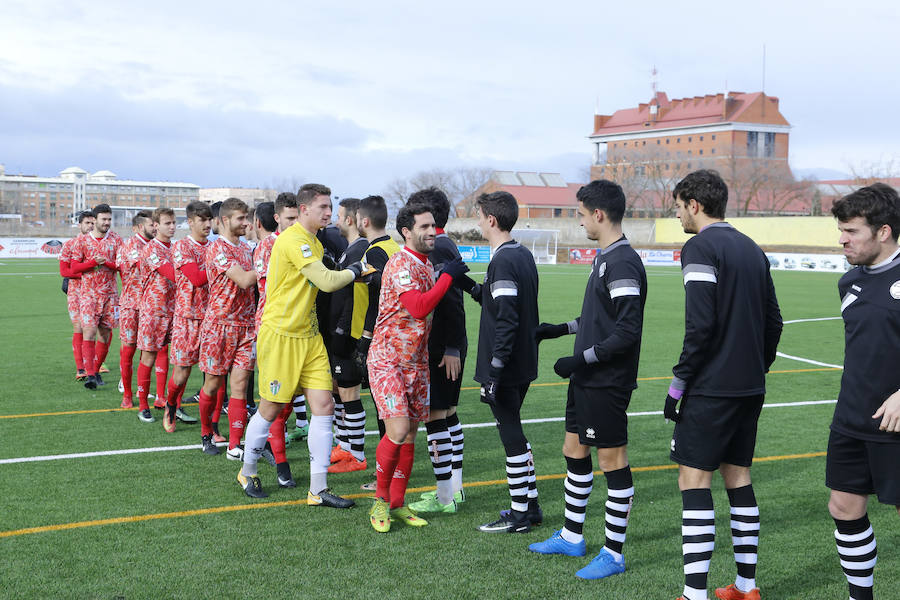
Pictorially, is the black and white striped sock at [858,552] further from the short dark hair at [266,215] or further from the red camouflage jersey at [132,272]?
the red camouflage jersey at [132,272]

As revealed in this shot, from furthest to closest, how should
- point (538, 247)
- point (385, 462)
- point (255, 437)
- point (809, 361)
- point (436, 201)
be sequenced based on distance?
point (538, 247)
point (809, 361)
point (255, 437)
point (436, 201)
point (385, 462)

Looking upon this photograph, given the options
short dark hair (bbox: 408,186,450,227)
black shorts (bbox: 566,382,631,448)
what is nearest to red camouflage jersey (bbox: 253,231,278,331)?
short dark hair (bbox: 408,186,450,227)

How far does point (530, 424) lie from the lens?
8.14 m

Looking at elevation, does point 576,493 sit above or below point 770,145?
below

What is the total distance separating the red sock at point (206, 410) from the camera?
6.86 meters

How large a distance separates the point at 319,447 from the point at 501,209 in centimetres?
208

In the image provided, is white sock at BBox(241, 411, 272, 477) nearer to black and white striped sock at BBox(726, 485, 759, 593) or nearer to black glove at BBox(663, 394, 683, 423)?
black glove at BBox(663, 394, 683, 423)

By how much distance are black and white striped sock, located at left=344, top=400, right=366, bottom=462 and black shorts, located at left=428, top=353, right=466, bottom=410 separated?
1269mm

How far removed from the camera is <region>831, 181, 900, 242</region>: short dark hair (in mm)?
3434

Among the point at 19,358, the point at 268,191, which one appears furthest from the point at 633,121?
the point at 19,358

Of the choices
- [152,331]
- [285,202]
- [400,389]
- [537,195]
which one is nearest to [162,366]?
[152,331]

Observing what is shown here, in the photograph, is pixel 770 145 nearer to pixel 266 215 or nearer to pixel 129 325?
pixel 129 325

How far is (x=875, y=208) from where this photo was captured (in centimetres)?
344

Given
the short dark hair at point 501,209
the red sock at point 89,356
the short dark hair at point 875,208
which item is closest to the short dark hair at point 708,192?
the short dark hair at point 875,208
